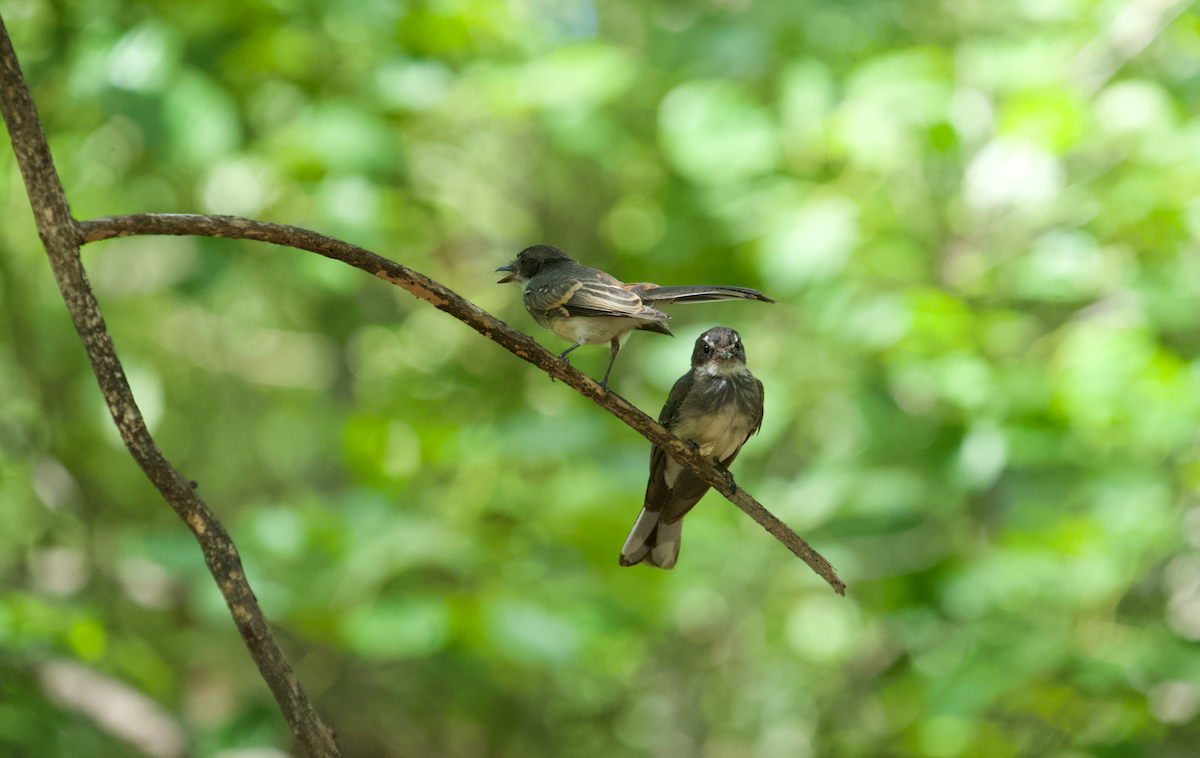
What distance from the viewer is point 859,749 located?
426cm

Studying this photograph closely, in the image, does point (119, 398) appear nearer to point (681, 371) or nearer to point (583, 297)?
point (583, 297)

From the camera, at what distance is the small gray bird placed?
1593 millimetres

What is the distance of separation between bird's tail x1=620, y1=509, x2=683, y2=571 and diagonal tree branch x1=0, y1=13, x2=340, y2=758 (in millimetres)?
547

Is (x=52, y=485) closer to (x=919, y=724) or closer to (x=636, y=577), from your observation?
(x=636, y=577)

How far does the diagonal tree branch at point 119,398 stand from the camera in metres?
0.93

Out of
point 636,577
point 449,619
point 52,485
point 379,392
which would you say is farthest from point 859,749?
point 52,485

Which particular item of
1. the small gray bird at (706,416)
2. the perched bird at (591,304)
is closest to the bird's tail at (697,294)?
the perched bird at (591,304)

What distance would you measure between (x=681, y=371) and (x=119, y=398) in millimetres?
2643

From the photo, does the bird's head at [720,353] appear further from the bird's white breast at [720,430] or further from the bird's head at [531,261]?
the bird's head at [531,261]

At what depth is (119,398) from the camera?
93cm

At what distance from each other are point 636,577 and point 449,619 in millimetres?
942

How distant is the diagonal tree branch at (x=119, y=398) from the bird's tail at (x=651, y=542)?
55 centimetres

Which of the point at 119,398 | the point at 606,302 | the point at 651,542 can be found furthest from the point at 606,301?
the point at 119,398

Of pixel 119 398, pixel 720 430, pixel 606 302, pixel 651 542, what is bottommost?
pixel 119 398
